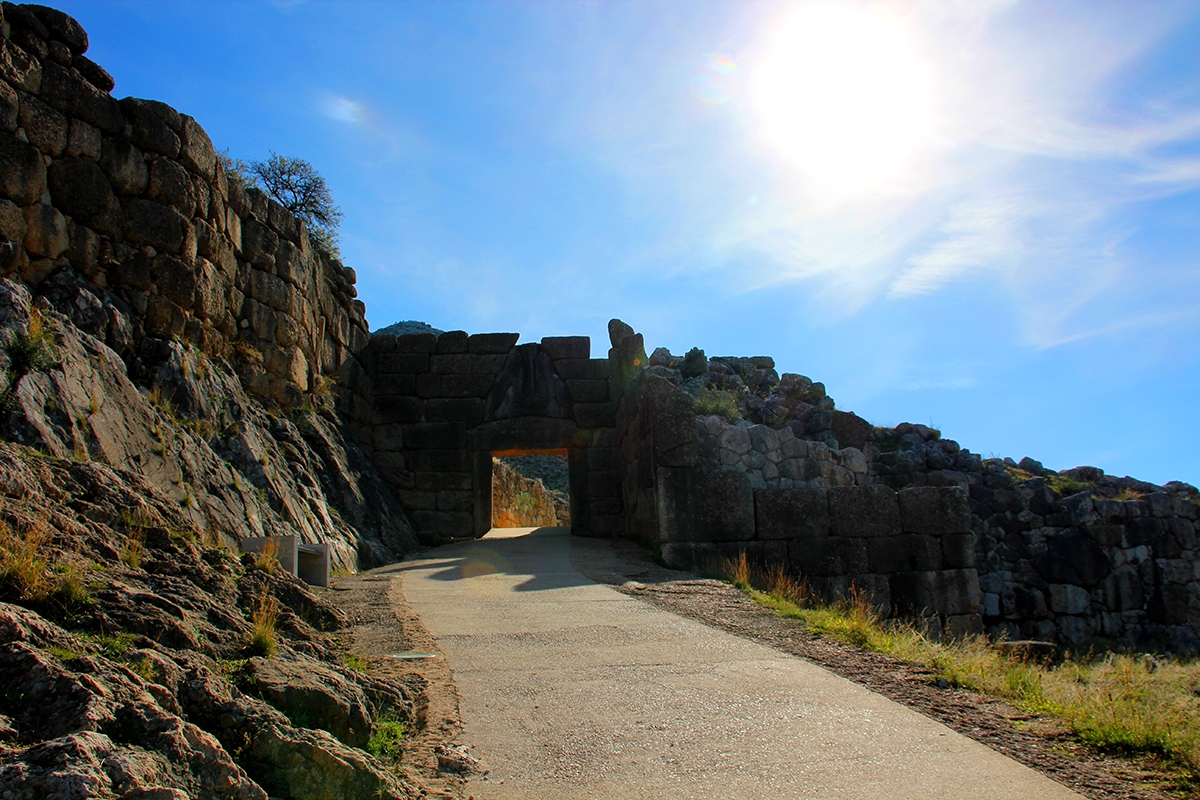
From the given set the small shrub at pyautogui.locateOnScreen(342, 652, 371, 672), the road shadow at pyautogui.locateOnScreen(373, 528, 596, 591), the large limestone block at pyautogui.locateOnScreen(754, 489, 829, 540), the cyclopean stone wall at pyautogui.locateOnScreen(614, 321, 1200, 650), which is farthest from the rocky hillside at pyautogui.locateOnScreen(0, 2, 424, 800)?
the large limestone block at pyautogui.locateOnScreen(754, 489, 829, 540)

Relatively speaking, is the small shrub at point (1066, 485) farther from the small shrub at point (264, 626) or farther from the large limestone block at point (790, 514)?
the small shrub at point (264, 626)

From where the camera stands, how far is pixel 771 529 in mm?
9922

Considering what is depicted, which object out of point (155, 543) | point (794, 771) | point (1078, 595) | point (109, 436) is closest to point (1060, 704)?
point (794, 771)

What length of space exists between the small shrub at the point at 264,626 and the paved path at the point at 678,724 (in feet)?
2.96

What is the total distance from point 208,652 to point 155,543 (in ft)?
4.17

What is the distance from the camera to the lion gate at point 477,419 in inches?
530

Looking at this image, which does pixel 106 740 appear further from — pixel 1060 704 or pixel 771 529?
pixel 771 529

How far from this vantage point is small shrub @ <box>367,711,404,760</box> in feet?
10.3

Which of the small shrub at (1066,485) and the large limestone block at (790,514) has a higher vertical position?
the small shrub at (1066,485)

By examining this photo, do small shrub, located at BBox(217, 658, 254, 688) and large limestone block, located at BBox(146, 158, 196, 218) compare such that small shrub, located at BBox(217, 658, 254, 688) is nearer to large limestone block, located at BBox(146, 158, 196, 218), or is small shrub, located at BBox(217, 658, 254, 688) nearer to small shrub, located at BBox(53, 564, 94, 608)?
small shrub, located at BBox(53, 564, 94, 608)

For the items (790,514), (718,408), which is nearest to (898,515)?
(790,514)

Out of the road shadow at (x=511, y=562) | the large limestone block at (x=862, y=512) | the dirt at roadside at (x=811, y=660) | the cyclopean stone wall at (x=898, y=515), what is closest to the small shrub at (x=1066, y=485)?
the cyclopean stone wall at (x=898, y=515)

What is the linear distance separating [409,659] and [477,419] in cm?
931

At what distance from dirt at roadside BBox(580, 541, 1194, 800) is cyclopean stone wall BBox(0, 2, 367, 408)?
17.4ft
